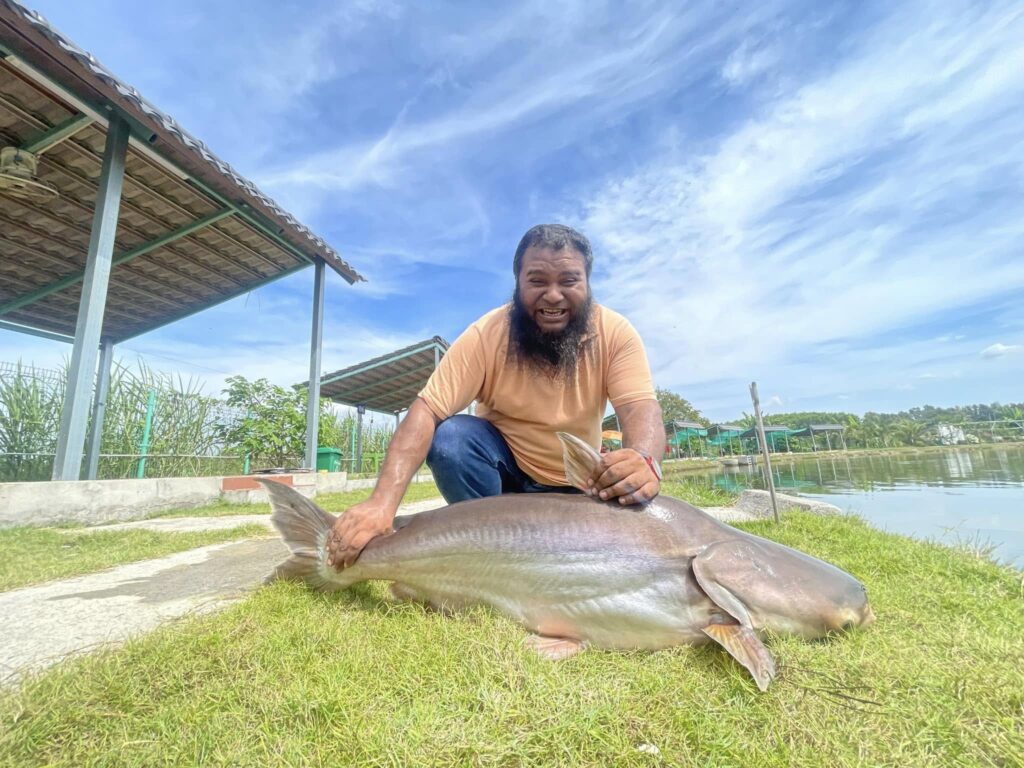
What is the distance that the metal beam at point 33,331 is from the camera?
8273mm

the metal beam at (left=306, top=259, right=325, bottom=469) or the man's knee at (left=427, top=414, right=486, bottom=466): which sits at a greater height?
the metal beam at (left=306, top=259, right=325, bottom=469)

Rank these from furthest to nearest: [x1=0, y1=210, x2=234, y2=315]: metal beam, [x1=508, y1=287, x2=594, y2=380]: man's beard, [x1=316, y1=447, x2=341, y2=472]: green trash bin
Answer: [x1=316, y1=447, x2=341, y2=472]: green trash bin < [x1=0, y1=210, x2=234, y2=315]: metal beam < [x1=508, y1=287, x2=594, y2=380]: man's beard

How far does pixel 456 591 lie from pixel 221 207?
6747mm

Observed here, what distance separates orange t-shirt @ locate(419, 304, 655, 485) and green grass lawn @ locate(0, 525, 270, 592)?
85.1 inches

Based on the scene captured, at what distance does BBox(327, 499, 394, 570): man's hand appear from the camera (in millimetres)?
1806

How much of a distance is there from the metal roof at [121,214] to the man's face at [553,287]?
4360 mm

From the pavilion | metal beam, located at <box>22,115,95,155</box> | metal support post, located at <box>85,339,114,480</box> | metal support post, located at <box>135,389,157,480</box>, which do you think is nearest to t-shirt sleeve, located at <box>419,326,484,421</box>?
the pavilion

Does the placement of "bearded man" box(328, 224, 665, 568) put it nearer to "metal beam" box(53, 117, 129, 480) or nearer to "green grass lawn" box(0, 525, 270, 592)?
"green grass lawn" box(0, 525, 270, 592)

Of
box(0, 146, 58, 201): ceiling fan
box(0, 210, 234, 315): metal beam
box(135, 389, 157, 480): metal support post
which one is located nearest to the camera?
box(0, 146, 58, 201): ceiling fan

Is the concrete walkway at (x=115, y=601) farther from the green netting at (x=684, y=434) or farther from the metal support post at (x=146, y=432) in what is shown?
the green netting at (x=684, y=434)

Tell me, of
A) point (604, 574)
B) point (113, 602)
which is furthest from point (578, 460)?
point (113, 602)

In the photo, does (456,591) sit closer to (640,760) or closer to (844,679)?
(640,760)

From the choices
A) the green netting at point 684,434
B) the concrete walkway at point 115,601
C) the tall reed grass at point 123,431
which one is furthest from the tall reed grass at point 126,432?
the green netting at point 684,434

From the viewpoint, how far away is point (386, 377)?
11859 millimetres
